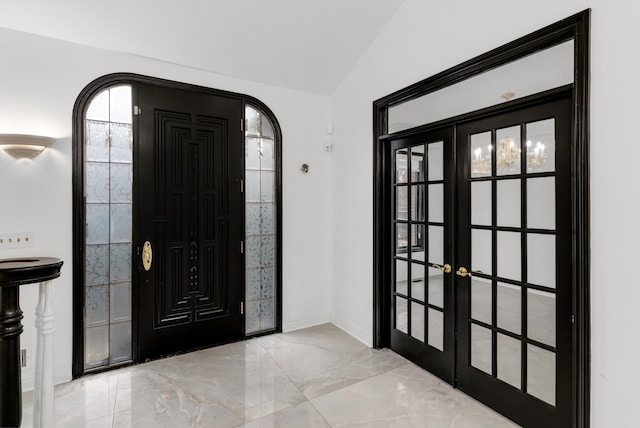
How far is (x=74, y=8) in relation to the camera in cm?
237

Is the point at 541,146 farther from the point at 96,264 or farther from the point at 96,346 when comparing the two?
the point at 96,346

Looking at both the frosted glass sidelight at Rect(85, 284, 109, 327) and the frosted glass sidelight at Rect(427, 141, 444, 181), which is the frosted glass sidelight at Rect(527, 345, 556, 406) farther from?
the frosted glass sidelight at Rect(85, 284, 109, 327)

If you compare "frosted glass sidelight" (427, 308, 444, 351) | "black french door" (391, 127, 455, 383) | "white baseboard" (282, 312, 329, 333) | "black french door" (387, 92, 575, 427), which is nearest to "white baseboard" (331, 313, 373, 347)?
"white baseboard" (282, 312, 329, 333)

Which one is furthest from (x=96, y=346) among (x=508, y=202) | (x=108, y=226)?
(x=508, y=202)

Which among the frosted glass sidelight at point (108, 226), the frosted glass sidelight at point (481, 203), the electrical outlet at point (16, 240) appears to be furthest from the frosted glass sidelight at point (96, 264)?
the frosted glass sidelight at point (481, 203)

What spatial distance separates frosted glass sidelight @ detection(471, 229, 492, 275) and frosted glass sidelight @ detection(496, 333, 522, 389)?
46 centimetres

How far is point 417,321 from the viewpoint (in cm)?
286

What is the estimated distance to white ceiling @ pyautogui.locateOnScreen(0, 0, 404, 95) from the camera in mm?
2422

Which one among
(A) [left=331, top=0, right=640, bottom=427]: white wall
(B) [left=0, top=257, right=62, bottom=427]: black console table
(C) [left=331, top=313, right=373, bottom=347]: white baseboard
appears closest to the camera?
(B) [left=0, top=257, right=62, bottom=427]: black console table

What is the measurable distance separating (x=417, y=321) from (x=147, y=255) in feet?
8.06

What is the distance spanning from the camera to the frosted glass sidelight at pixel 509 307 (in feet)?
6.93
